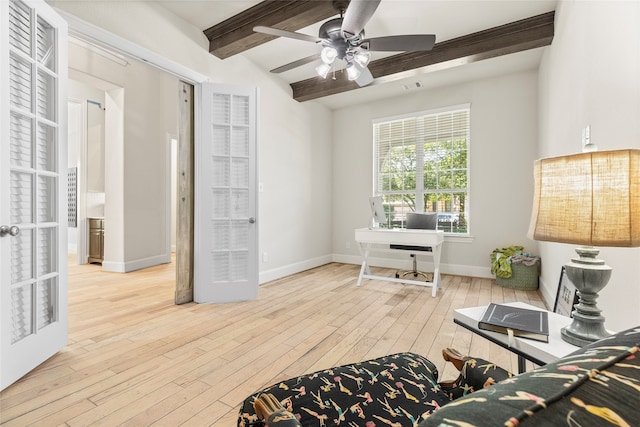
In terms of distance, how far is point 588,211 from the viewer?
89cm

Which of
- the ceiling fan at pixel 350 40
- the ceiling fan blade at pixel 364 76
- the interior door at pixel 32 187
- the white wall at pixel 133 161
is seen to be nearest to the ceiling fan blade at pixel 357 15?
the ceiling fan at pixel 350 40

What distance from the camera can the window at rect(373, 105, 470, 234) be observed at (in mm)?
4598

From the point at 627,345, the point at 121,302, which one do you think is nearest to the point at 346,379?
the point at 627,345

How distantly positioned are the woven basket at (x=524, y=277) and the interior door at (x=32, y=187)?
4.58 metres

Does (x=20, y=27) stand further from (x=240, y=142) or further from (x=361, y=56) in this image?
(x=361, y=56)

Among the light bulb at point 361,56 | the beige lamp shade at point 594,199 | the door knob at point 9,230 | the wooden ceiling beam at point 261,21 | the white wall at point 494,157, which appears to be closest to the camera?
the beige lamp shade at point 594,199

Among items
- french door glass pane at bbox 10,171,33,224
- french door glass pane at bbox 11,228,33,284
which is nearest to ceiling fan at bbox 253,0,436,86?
french door glass pane at bbox 10,171,33,224

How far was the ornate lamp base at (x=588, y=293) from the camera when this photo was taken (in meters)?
1.00

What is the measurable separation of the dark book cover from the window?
3.61 meters

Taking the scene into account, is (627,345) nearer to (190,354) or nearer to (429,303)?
(190,354)

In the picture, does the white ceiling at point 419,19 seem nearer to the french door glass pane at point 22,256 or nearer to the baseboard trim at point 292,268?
the french door glass pane at point 22,256

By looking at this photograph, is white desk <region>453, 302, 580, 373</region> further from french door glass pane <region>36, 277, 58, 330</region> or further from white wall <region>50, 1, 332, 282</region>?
white wall <region>50, 1, 332, 282</region>

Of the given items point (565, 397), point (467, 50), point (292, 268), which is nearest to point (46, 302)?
point (565, 397)

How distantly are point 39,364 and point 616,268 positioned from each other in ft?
11.0
